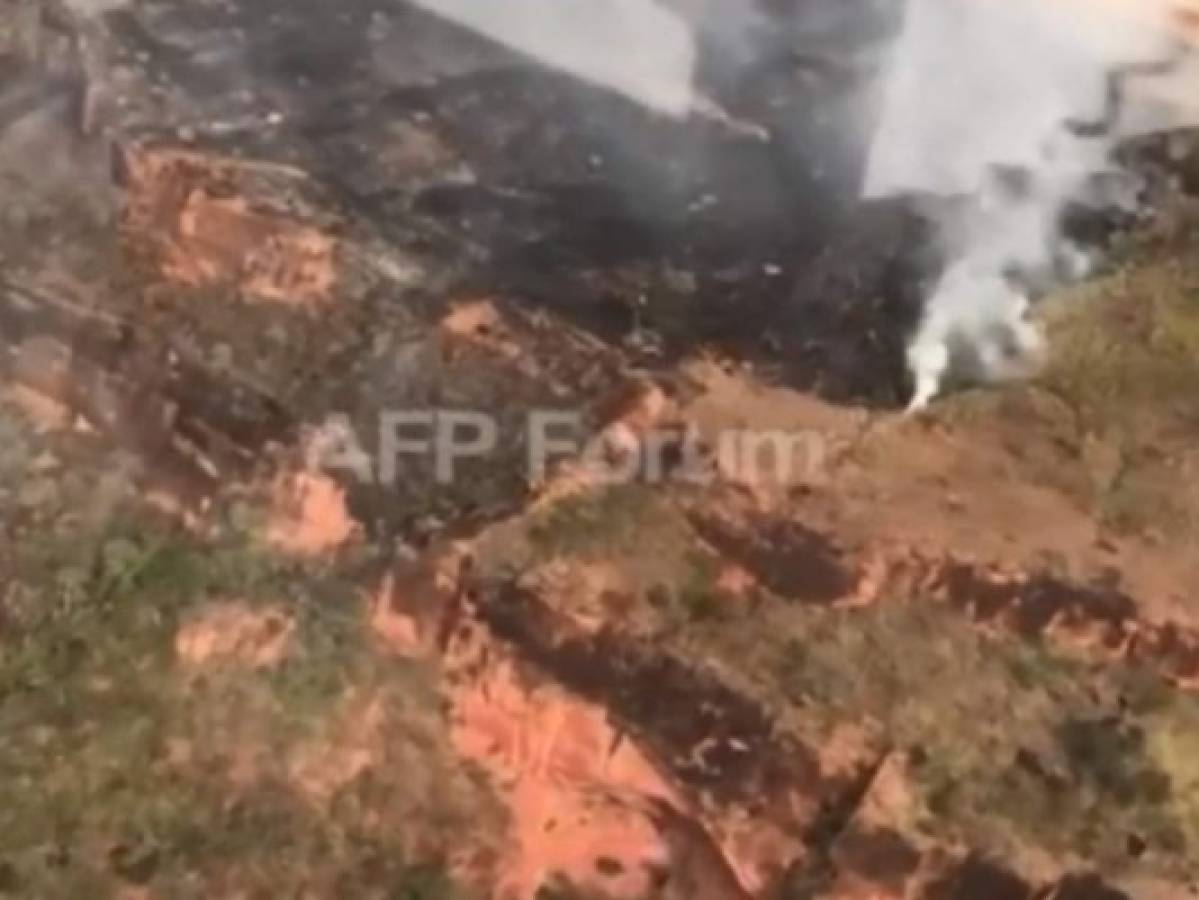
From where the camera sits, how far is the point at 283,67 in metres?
2.88

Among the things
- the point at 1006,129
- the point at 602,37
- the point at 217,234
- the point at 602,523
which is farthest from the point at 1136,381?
the point at 217,234

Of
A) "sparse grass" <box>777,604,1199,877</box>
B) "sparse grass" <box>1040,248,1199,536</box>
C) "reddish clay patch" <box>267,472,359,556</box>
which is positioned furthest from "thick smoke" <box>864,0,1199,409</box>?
"reddish clay patch" <box>267,472,359,556</box>

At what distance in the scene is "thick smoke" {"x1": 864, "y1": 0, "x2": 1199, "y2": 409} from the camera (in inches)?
104

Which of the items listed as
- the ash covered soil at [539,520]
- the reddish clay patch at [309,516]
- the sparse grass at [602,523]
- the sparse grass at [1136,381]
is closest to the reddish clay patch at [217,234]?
the ash covered soil at [539,520]

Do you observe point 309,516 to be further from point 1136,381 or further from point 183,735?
point 1136,381

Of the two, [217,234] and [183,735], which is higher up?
[217,234]

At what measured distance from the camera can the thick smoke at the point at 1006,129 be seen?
8.64ft

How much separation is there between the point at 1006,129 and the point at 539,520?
806 millimetres

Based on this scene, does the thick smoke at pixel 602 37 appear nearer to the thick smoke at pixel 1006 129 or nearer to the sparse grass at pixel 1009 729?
the thick smoke at pixel 1006 129

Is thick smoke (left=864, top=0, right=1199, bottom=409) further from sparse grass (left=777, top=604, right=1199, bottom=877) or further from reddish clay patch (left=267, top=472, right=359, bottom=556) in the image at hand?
reddish clay patch (left=267, top=472, right=359, bottom=556)

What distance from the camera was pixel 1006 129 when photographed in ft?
9.43

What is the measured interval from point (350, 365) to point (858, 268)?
21.1 inches

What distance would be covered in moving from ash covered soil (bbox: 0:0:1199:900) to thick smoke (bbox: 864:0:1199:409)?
47 millimetres

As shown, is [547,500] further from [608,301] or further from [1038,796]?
[1038,796]
